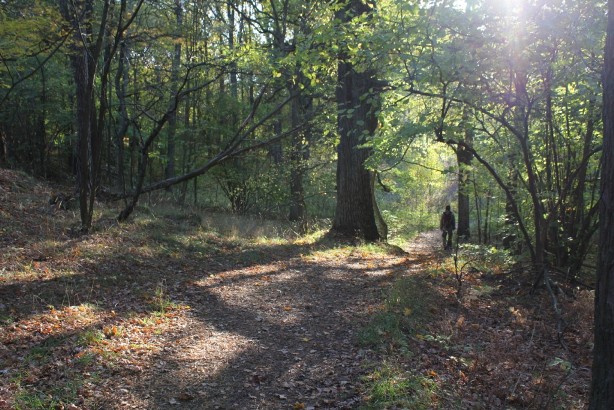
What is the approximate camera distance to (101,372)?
396 cm

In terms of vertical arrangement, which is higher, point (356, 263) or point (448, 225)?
point (448, 225)

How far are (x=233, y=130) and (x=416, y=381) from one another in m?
14.4

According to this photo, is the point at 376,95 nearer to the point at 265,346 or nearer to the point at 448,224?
the point at 265,346

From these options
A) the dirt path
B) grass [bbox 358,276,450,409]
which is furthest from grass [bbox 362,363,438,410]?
the dirt path

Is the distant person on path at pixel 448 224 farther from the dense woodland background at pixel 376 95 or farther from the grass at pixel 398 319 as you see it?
the grass at pixel 398 319

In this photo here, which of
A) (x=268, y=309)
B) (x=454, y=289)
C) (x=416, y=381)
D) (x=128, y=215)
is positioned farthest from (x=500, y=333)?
(x=128, y=215)

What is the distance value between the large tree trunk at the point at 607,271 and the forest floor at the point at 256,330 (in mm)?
1425

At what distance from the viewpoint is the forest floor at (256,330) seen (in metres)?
3.85

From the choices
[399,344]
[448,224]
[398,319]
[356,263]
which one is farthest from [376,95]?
[448,224]

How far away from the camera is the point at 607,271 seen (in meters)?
2.59

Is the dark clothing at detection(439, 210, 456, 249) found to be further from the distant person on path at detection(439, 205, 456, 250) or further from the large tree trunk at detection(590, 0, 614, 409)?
the large tree trunk at detection(590, 0, 614, 409)

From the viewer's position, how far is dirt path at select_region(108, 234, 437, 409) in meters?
3.83

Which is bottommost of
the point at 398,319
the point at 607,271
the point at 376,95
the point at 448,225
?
the point at 398,319

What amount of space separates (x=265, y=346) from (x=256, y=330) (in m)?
0.51
